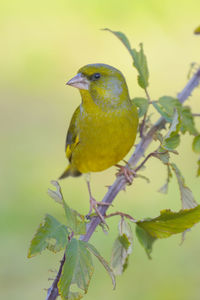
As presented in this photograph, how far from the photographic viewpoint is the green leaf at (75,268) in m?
1.58

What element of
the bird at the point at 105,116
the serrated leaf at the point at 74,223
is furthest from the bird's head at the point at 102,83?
the serrated leaf at the point at 74,223

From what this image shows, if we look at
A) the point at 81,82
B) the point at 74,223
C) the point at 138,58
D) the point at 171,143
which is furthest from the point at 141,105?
the point at 74,223

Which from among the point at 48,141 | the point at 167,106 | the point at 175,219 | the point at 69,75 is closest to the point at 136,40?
the point at 69,75

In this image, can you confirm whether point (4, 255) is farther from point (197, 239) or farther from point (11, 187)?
point (197, 239)

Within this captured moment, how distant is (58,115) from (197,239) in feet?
12.2

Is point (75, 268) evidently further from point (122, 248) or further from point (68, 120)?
point (68, 120)

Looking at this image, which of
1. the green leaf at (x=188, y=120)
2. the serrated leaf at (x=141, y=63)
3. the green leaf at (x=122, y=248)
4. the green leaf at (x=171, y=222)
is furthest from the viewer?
the green leaf at (x=188, y=120)

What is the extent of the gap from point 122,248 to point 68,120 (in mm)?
6620

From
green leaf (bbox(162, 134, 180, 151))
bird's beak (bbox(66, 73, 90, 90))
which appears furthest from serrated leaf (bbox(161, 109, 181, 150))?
bird's beak (bbox(66, 73, 90, 90))

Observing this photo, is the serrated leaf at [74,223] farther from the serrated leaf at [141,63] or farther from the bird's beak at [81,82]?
the bird's beak at [81,82]

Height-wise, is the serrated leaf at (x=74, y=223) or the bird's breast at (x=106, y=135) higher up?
the bird's breast at (x=106, y=135)

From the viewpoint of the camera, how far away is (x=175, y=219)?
5.77 ft

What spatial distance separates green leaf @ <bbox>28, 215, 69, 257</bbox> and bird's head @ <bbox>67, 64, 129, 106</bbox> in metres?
1.25

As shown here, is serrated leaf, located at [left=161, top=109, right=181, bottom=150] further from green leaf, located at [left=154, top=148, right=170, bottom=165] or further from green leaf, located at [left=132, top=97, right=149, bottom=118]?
green leaf, located at [left=132, top=97, right=149, bottom=118]
